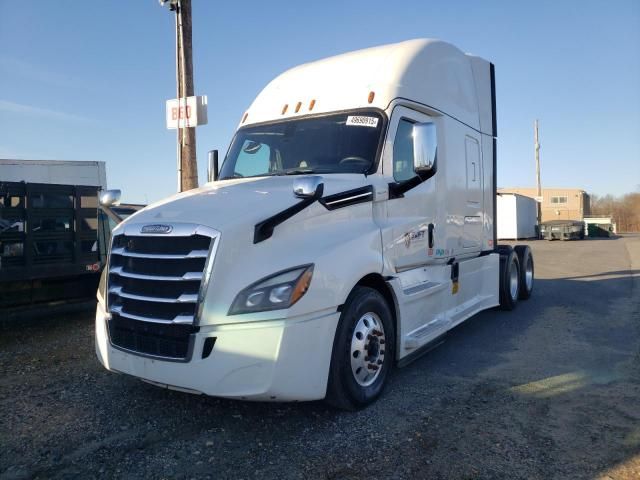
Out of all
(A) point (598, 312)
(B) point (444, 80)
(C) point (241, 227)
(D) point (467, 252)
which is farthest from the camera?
(A) point (598, 312)

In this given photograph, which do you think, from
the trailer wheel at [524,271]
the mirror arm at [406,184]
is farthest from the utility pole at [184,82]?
the trailer wheel at [524,271]

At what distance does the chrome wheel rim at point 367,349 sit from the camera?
3.83m

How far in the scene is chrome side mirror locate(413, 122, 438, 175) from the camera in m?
4.49

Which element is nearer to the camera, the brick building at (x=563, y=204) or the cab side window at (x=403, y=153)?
the cab side window at (x=403, y=153)

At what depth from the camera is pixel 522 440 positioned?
3.39m

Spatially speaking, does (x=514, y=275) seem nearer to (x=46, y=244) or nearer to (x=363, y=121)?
(x=363, y=121)

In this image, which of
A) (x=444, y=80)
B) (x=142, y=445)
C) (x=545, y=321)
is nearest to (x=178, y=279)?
(x=142, y=445)

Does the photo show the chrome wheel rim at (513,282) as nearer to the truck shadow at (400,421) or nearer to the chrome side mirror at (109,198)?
the truck shadow at (400,421)

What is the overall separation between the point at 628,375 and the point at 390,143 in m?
3.15

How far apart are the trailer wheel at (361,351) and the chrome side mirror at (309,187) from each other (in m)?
0.83

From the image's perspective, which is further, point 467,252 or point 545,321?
point 545,321

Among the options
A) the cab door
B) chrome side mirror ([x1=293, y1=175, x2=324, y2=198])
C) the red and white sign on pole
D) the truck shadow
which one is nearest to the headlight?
chrome side mirror ([x1=293, y1=175, x2=324, y2=198])

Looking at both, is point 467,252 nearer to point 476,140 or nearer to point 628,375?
point 476,140

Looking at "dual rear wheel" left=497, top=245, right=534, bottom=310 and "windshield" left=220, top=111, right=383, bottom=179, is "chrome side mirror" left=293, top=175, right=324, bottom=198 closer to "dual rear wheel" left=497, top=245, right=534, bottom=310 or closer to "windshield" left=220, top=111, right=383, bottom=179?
"windshield" left=220, top=111, right=383, bottom=179
